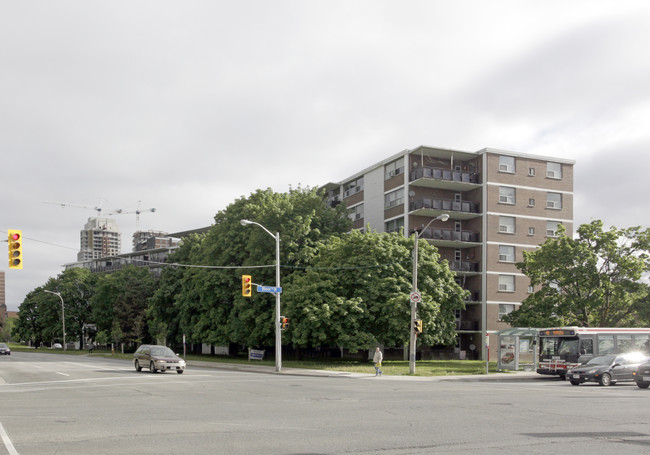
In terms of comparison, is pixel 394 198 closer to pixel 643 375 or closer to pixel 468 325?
pixel 468 325

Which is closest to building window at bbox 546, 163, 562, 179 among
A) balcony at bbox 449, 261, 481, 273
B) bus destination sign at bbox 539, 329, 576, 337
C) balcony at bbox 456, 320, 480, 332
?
balcony at bbox 449, 261, 481, 273

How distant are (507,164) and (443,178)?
6.84 metres

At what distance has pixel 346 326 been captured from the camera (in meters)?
42.2

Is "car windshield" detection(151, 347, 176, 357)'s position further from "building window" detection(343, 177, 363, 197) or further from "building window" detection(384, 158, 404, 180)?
"building window" detection(343, 177, 363, 197)

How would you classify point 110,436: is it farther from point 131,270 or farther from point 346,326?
point 131,270

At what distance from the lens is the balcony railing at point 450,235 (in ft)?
185

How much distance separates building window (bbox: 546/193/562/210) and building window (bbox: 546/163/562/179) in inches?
70.4

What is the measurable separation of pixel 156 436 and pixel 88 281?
91271 mm

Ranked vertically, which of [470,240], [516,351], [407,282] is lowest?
[516,351]

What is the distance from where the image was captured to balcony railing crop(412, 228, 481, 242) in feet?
185

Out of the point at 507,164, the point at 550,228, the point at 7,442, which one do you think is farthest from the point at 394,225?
the point at 7,442

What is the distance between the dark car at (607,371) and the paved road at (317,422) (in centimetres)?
690

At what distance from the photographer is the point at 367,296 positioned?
43.2m

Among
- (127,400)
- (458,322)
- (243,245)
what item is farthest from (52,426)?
(458,322)
